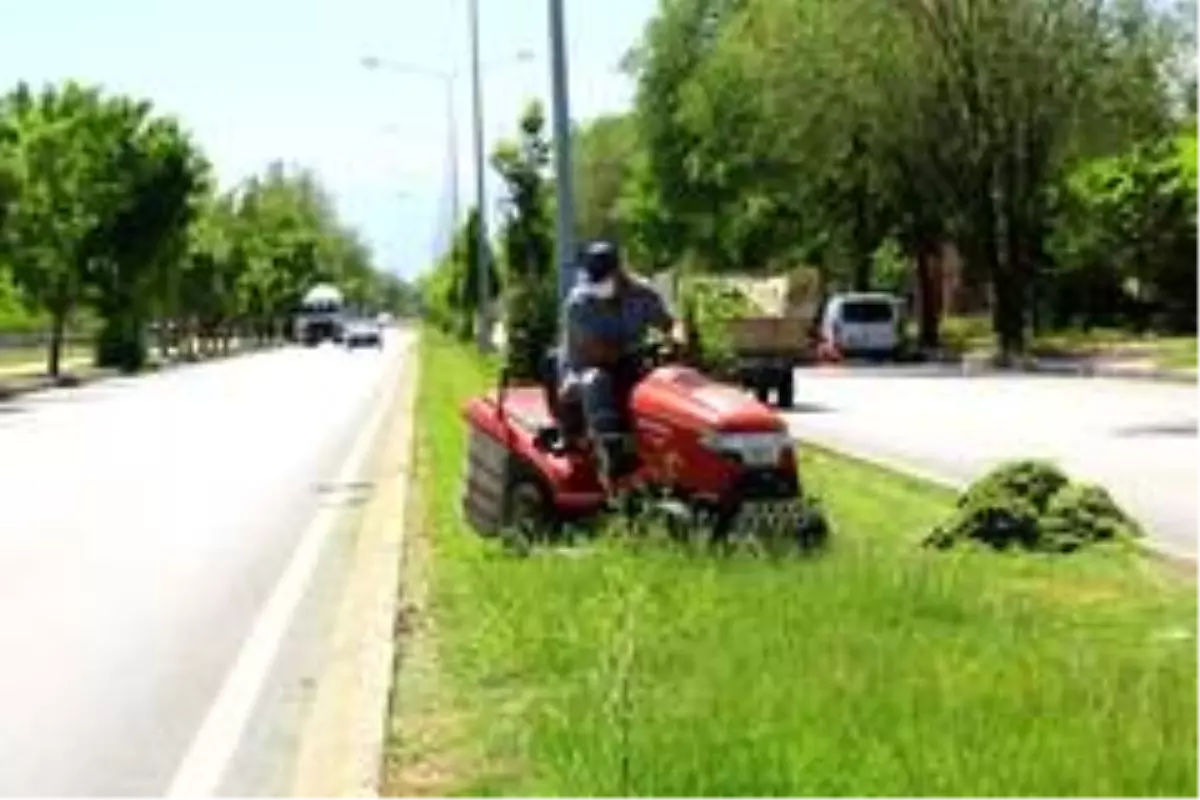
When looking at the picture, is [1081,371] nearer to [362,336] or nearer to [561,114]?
[561,114]

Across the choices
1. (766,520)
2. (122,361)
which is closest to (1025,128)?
(122,361)

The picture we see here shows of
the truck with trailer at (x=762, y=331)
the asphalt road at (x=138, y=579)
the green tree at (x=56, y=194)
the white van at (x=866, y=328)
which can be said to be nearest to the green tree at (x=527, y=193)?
the white van at (x=866, y=328)

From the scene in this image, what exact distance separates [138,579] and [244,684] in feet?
16.5

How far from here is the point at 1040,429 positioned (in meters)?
30.3

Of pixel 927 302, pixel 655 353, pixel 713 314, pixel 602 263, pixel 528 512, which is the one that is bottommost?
pixel 927 302

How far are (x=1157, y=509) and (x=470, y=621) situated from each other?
7899 mm

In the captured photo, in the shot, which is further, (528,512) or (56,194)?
(56,194)

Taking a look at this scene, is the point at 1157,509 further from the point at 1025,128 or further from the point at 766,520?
the point at 1025,128

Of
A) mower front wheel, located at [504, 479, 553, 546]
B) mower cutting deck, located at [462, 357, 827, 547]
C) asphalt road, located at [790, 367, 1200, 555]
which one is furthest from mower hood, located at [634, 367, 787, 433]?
asphalt road, located at [790, 367, 1200, 555]

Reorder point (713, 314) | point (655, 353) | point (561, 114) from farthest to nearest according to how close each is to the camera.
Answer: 1. point (713, 314)
2. point (561, 114)
3. point (655, 353)

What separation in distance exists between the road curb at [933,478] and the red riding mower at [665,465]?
231 cm

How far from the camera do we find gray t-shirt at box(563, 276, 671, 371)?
14.4 m

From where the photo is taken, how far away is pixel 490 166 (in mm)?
68312

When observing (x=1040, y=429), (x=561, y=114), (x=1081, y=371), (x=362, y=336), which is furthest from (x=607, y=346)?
(x=362, y=336)
